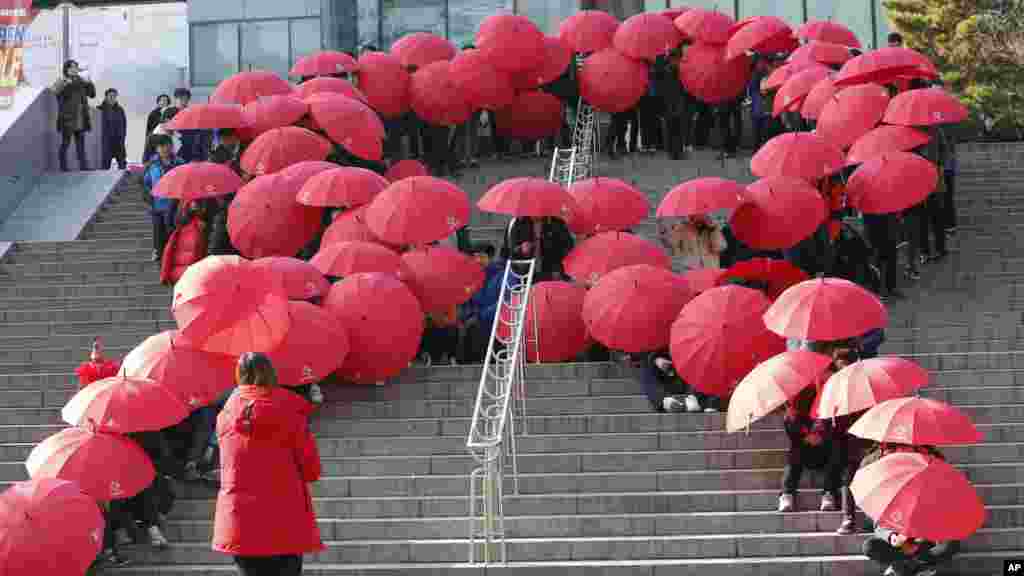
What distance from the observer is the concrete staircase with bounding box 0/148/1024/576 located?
13414 mm

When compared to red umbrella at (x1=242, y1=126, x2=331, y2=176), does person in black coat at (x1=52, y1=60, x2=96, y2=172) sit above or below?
above

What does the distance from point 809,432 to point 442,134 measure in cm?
1044

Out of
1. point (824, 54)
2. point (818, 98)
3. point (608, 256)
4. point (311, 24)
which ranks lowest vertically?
point (608, 256)

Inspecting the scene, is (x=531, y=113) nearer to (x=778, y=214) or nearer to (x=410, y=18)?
(x=778, y=214)

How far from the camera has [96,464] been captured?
43.4 ft

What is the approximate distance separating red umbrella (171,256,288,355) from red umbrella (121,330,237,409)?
0.10m

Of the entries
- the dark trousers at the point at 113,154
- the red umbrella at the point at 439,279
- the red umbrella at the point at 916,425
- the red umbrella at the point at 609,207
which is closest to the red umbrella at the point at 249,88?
the dark trousers at the point at 113,154

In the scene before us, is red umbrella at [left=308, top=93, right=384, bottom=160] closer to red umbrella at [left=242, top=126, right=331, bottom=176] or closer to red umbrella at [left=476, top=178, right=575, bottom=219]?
red umbrella at [left=242, top=126, right=331, bottom=176]

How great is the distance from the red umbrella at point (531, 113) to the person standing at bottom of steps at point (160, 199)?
14.4 ft

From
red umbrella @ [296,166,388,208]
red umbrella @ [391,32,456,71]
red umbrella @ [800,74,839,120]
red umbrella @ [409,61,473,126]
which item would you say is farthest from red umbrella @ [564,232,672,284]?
red umbrella @ [391,32,456,71]

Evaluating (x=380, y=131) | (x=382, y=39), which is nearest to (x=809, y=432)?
(x=380, y=131)

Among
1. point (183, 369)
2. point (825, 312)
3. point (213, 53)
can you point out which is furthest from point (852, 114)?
point (213, 53)

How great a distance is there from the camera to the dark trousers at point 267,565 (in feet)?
36.7

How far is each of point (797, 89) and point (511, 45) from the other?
11.6 ft
